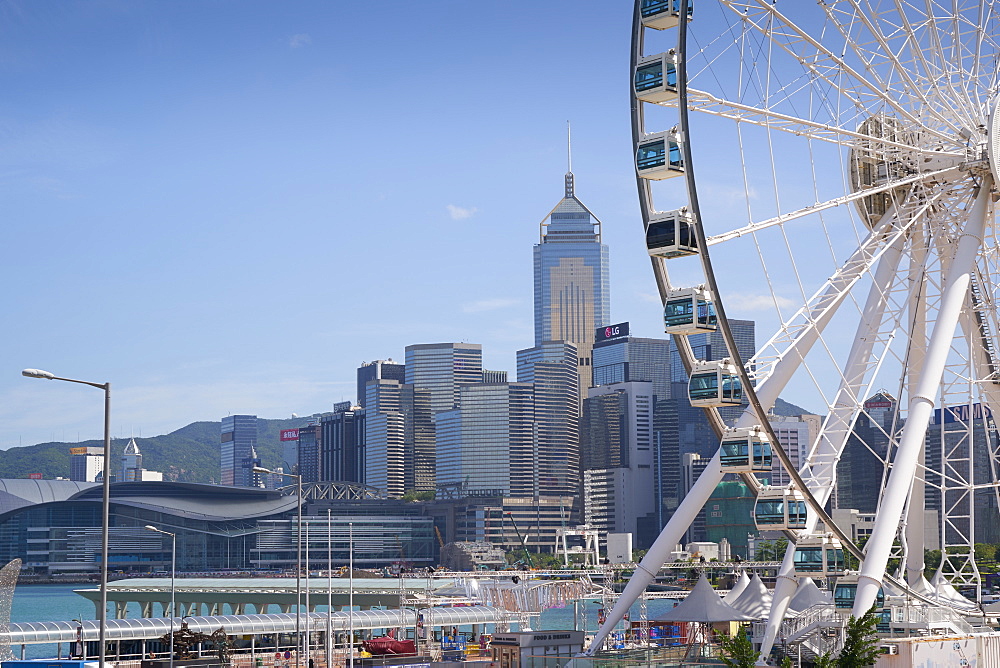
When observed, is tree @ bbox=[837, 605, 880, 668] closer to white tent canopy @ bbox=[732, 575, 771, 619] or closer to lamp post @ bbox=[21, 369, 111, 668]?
lamp post @ bbox=[21, 369, 111, 668]

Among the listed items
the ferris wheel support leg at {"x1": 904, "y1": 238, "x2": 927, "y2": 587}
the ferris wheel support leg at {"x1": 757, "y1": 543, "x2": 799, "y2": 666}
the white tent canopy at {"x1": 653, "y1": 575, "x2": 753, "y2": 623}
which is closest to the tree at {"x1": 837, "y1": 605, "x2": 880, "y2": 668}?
the ferris wheel support leg at {"x1": 904, "y1": 238, "x2": 927, "y2": 587}

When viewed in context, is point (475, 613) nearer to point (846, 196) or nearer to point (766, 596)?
point (766, 596)

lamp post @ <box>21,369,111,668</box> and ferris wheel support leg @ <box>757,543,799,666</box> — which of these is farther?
ferris wheel support leg @ <box>757,543,799,666</box>

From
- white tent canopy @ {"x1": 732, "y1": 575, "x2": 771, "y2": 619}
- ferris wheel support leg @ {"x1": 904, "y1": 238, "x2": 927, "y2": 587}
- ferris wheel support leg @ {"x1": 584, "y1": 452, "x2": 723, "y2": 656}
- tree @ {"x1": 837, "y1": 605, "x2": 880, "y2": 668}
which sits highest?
ferris wheel support leg @ {"x1": 904, "y1": 238, "x2": 927, "y2": 587}

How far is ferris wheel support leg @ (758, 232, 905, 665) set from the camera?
4047 cm

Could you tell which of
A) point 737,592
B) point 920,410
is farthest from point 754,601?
point 920,410

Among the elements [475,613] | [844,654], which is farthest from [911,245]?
[475,613]

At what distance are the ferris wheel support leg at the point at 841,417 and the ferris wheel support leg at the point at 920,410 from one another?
6.64ft

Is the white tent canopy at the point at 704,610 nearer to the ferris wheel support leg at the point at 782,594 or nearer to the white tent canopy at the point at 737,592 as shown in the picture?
the white tent canopy at the point at 737,592

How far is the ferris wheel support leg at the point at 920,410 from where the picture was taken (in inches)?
1455

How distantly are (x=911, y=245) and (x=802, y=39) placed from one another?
7643 millimetres

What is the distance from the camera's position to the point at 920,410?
3866 centimetres

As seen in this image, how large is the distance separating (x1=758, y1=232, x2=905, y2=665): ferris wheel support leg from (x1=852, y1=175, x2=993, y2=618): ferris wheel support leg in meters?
2.03

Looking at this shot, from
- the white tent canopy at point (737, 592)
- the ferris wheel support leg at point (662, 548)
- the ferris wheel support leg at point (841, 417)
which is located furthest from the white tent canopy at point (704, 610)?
the ferris wheel support leg at point (841, 417)
